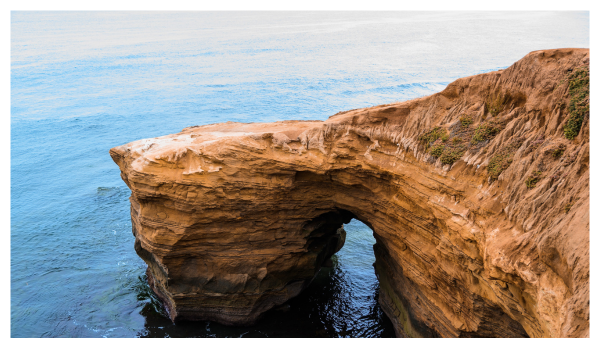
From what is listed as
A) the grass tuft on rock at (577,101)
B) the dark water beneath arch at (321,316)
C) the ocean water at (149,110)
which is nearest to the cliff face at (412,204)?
the grass tuft on rock at (577,101)

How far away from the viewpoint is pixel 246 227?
702 inches

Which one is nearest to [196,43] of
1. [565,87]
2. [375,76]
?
[375,76]

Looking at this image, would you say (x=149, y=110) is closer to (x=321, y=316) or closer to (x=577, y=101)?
(x=321, y=316)

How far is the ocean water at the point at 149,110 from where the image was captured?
20875mm

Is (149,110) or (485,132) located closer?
(485,132)

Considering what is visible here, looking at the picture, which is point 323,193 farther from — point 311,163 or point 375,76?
point 375,76

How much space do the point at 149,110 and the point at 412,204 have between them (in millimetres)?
44025

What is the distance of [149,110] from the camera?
50750 mm

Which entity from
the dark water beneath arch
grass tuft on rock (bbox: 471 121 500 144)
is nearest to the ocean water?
the dark water beneath arch

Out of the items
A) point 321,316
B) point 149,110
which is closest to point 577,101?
point 321,316

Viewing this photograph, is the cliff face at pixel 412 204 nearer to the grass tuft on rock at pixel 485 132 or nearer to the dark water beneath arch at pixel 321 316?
the grass tuft on rock at pixel 485 132

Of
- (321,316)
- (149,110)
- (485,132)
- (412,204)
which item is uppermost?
(485,132)

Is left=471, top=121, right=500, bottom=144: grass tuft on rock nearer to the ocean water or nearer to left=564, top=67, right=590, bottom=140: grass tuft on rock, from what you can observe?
left=564, top=67, right=590, bottom=140: grass tuft on rock

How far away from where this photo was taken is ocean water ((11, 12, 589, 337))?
2088 centimetres
